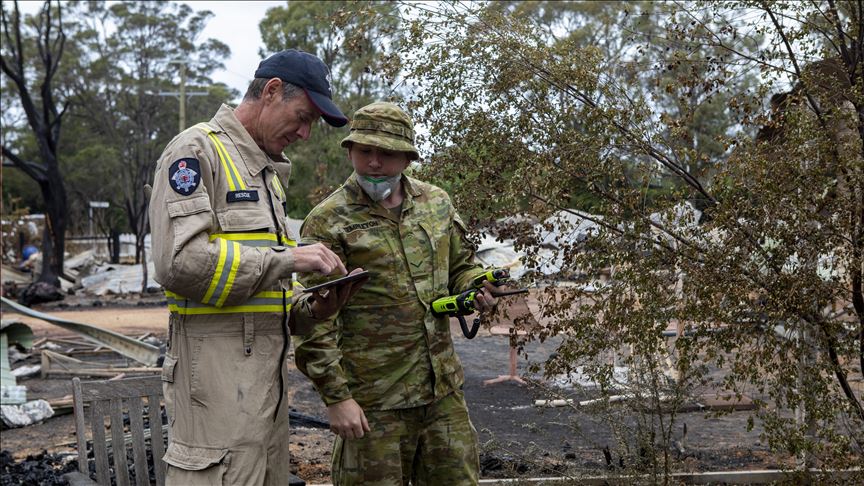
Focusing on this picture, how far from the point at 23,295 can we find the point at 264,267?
24.3m

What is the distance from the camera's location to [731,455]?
6461 mm

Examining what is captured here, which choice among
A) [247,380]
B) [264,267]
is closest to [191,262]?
[264,267]

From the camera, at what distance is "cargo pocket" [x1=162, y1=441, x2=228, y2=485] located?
2.59 meters

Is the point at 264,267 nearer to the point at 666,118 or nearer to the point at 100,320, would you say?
the point at 666,118

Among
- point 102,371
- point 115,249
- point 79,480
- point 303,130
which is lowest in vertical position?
point 102,371

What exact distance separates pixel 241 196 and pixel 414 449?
1246 millimetres

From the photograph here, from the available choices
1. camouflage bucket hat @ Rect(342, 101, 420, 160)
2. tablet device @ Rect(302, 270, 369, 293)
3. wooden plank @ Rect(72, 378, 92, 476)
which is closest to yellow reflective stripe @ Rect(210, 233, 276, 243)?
tablet device @ Rect(302, 270, 369, 293)

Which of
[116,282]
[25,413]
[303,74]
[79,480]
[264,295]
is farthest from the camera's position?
[116,282]

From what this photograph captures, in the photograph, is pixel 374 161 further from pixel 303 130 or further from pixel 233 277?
pixel 233 277

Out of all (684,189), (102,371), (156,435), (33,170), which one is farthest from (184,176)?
(33,170)

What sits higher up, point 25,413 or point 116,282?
point 116,282

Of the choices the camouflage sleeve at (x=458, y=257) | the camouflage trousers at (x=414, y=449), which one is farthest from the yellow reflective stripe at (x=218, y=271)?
the camouflage sleeve at (x=458, y=257)

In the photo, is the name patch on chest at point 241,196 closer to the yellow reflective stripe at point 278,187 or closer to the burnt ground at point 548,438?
the yellow reflective stripe at point 278,187

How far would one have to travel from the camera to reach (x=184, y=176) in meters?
2.58
